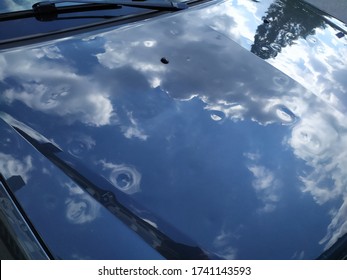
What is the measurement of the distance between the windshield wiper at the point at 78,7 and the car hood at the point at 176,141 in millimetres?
72

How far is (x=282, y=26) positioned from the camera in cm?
205

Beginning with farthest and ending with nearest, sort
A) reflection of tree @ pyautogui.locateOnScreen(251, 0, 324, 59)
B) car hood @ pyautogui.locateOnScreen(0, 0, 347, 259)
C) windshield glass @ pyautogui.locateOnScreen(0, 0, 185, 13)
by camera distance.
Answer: reflection of tree @ pyautogui.locateOnScreen(251, 0, 324, 59) < windshield glass @ pyautogui.locateOnScreen(0, 0, 185, 13) < car hood @ pyautogui.locateOnScreen(0, 0, 347, 259)

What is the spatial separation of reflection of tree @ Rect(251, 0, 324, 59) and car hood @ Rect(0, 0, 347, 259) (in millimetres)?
28

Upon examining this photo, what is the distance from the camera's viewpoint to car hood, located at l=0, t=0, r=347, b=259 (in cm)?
110

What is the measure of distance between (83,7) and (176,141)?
80cm

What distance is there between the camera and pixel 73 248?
1015mm

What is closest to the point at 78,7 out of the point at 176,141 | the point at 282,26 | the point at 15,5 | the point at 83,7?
the point at 83,7

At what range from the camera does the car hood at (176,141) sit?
110 centimetres

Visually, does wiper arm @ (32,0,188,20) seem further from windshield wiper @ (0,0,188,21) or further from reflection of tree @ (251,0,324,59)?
reflection of tree @ (251,0,324,59)

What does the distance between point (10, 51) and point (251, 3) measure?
1.31 meters

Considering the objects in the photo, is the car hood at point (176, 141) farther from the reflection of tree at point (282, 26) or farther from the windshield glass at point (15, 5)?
the windshield glass at point (15, 5)

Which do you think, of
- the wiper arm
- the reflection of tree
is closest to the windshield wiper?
the wiper arm

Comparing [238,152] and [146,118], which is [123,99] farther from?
[238,152]
